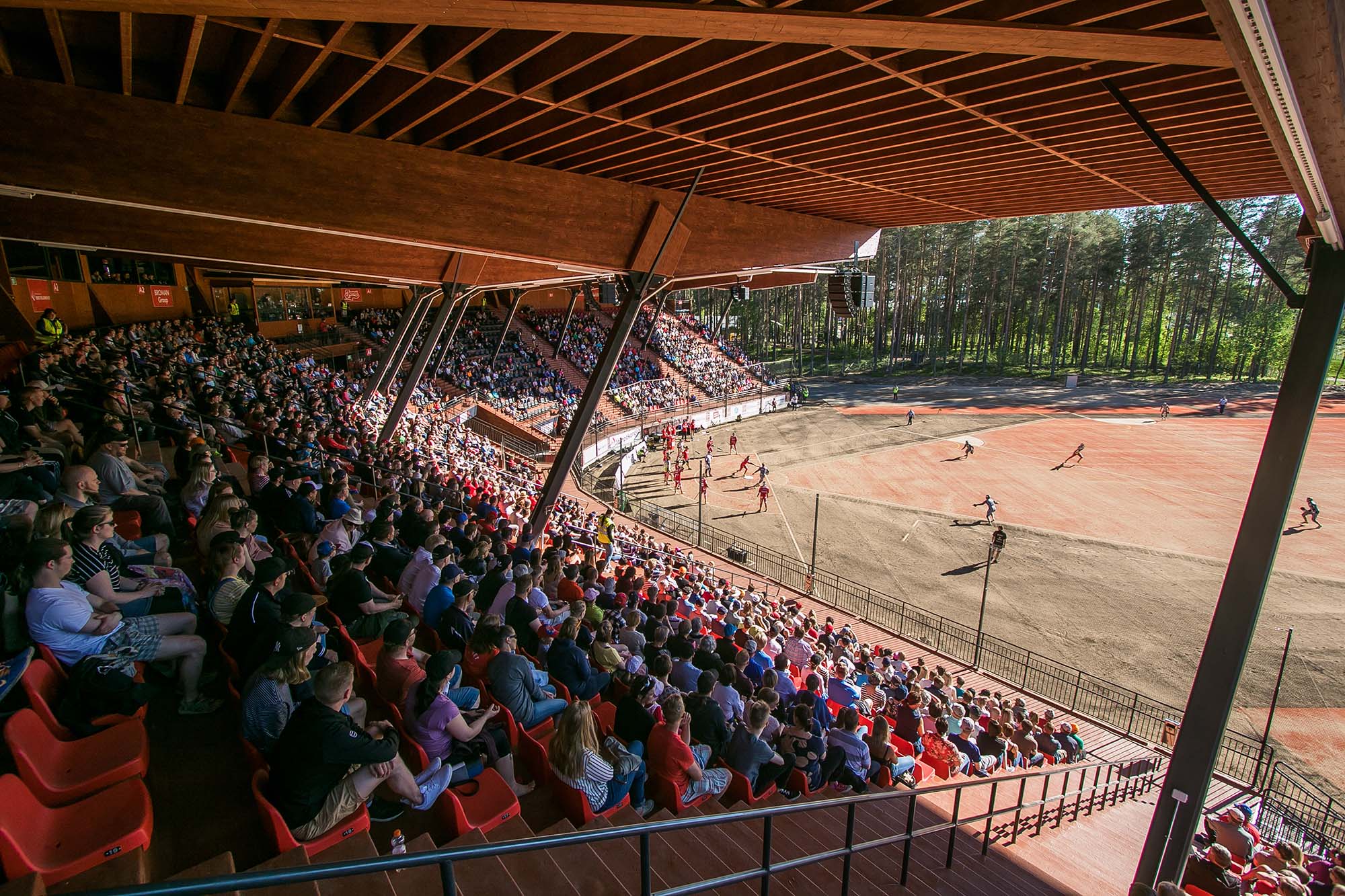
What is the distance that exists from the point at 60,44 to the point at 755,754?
7.78 meters

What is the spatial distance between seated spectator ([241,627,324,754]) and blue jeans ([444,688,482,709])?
99 cm

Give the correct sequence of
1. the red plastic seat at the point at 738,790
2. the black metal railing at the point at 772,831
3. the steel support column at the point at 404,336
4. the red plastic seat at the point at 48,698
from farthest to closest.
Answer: the steel support column at the point at 404,336, the red plastic seat at the point at 738,790, the red plastic seat at the point at 48,698, the black metal railing at the point at 772,831

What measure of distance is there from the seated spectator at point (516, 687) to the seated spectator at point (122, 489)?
3992 millimetres

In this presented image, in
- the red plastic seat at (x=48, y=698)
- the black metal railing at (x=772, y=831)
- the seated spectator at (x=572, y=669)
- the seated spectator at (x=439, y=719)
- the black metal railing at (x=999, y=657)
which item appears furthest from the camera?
the black metal railing at (x=999, y=657)

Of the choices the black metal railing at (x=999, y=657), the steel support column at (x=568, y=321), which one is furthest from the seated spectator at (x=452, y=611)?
the steel support column at (x=568, y=321)

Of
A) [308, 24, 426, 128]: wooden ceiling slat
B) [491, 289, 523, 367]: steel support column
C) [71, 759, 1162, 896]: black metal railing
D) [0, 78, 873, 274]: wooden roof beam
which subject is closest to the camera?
[71, 759, 1162, 896]: black metal railing

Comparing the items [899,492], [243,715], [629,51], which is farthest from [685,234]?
[899,492]

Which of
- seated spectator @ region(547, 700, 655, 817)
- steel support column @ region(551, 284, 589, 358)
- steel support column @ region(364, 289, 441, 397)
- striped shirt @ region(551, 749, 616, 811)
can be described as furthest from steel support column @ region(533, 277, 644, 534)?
steel support column @ region(551, 284, 589, 358)

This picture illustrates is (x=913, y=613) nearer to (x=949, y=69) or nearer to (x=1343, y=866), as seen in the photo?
(x=1343, y=866)

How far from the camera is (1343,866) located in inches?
236

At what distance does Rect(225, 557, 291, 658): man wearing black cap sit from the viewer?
4312 mm

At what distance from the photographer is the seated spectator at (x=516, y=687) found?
4746mm

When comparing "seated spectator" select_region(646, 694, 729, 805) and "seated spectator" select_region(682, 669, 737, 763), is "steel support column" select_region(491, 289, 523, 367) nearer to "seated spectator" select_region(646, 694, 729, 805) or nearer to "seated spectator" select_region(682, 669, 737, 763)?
"seated spectator" select_region(682, 669, 737, 763)

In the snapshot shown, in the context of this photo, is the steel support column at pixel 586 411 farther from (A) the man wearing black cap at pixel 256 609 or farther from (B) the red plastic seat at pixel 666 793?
(B) the red plastic seat at pixel 666 793
